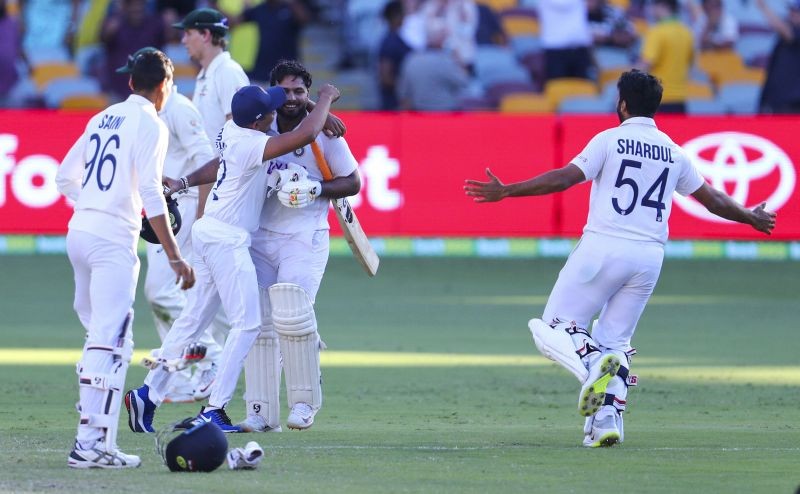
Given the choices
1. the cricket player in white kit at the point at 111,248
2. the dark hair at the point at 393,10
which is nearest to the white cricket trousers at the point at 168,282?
the cricket player in white kit at the point at 111,248

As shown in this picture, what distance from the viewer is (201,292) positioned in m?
9.39

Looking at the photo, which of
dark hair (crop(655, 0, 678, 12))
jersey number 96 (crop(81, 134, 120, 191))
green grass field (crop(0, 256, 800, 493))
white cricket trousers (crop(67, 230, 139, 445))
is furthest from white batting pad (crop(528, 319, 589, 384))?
dark hair (crop(655, 0, 678, 12))

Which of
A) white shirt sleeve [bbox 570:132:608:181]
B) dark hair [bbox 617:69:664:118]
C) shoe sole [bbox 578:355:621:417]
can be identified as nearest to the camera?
shoe sole [bbox 578:355:621:417]

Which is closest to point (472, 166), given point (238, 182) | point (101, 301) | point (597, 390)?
point (238, 182)

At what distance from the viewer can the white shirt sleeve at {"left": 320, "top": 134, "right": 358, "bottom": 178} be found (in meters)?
9.60

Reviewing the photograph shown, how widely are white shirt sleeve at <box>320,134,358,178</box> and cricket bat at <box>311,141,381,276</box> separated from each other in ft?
0.12

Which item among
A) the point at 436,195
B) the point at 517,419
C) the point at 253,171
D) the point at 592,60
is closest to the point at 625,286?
the point at 517,419

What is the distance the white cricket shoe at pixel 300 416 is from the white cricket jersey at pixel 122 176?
182cm

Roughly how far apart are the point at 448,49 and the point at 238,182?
46.8 ft

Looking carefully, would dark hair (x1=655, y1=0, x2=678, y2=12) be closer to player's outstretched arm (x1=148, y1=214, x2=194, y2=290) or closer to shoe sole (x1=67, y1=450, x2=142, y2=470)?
player's outstretched arm (x1=148, y1=214, x2=194, y2=290)

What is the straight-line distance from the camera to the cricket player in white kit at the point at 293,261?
930 cm

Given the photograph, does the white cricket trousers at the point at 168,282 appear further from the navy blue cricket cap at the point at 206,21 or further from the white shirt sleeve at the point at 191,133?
the navy blue cricket cap at the point at 206,21

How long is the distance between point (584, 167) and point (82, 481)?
10.9ft

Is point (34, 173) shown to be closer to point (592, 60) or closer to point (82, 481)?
point (592, 60)
